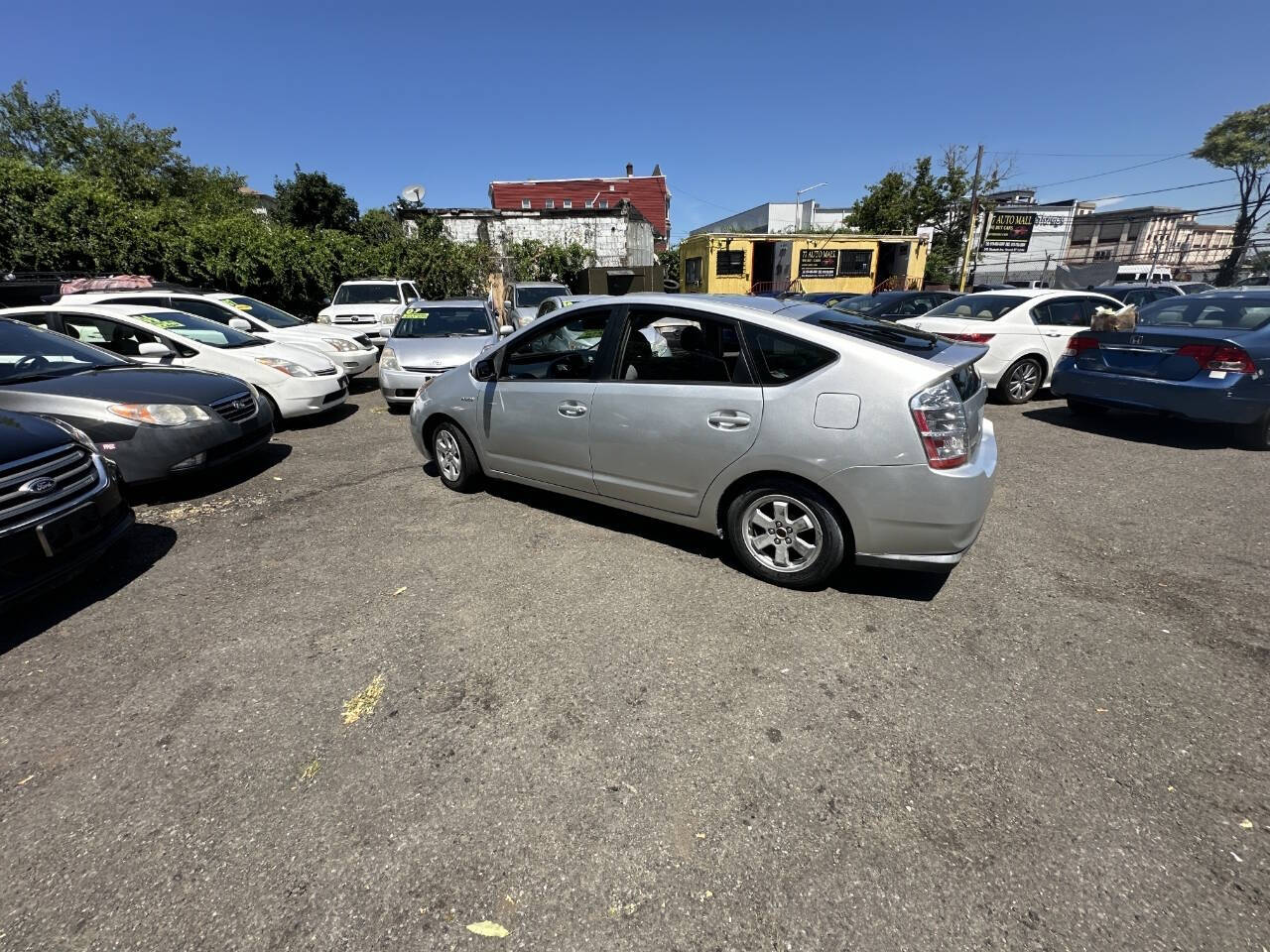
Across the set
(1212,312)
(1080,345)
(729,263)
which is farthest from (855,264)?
(1080,345)

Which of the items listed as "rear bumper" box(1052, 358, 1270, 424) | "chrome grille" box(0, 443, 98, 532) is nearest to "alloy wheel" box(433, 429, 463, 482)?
"chrome grille" box(0, 443, 98, 532)

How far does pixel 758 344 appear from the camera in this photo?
3.20 meters

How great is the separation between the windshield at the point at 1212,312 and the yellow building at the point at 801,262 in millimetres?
18317

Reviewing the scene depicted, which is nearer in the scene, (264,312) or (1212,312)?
(1212,312)

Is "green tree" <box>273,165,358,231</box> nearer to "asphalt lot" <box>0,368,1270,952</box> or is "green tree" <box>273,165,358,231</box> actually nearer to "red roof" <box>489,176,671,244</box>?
"red roof" <box>489,176,671,244</box>

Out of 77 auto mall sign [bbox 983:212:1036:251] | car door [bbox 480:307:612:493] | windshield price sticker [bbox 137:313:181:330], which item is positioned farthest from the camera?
77 auto mall sign [bbox 983:212:1036:251]

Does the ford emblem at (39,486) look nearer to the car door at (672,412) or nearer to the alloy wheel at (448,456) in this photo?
the alloy wheel at (448,456)

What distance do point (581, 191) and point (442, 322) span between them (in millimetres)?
43424

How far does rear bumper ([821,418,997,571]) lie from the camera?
279 centimetres

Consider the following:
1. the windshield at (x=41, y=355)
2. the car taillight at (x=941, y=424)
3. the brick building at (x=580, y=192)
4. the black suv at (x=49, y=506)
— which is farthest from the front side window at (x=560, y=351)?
the brick building at (x=580, y=192)

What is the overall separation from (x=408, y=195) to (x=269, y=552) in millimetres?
20023

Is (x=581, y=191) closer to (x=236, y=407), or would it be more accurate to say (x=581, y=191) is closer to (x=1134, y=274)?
(x=1134, y=274)

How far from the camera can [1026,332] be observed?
769cm

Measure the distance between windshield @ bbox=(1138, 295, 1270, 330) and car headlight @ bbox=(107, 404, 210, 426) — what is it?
380 inches
